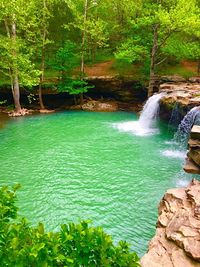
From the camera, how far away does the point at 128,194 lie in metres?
10.8

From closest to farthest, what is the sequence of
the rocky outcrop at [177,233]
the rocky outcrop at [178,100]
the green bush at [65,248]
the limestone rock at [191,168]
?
the green bush at [65,248] → the rocky outcrop at [177,233] → the limestone rock at [191,168] → the rocky outcrop at [178,100]

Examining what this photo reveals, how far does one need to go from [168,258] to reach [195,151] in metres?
5.28

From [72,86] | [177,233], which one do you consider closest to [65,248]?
[177,233]

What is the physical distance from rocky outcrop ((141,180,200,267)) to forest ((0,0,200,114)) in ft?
49.3

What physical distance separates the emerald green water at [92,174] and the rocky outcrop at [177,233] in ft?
4.18

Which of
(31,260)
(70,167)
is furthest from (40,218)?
(31,260)

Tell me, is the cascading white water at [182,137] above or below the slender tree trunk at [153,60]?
below

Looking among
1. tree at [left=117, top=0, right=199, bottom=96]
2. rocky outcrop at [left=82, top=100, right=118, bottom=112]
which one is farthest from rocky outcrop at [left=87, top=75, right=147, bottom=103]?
tree at [left=117, top=0, right=199, bottom=96]

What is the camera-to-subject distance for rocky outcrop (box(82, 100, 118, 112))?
26453mm

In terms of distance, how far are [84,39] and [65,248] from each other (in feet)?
81.8

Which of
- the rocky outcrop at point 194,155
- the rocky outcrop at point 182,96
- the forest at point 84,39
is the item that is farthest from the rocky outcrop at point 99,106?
the rocky outcrop at point 194,155

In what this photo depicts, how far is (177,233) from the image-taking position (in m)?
6.37

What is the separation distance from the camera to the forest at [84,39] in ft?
70.0

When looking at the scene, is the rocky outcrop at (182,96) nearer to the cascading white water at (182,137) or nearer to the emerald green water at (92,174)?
the cascading white water at (182,137)
